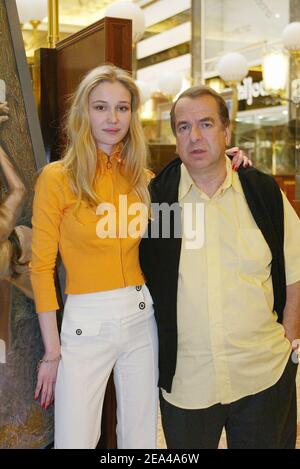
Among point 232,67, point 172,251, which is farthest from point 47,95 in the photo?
point 232,67

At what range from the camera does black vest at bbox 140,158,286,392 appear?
1715 millimetres

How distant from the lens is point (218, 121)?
1736 millimetres

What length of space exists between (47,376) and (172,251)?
0.52 meters

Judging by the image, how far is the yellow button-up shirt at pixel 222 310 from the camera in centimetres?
171

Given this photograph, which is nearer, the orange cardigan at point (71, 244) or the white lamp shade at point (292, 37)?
the orange cardigan at point (71, 244)

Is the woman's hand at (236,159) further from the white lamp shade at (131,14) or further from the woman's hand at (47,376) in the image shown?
the white lamp shade at (131,14)

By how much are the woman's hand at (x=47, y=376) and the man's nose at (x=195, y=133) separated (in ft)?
2.45

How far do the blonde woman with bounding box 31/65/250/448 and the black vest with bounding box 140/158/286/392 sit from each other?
0.04 meters

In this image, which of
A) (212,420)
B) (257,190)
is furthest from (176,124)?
(212,420)

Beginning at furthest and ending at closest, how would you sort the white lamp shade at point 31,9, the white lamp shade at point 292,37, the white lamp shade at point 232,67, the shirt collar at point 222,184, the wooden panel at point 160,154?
the white lamp shade at point 232,67
the white lamp shade at point 292,37
the white lamp shade at point 31,9
the wooden panel at point 160,154
the shirt collar at point 222,184

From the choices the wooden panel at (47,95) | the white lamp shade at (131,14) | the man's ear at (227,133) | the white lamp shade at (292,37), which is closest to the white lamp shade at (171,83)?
the white lamp shade at (292,37)

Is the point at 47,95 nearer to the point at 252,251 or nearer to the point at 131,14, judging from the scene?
the point at 252,251

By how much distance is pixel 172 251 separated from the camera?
1.72 metres

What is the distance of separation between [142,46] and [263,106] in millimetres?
5441
